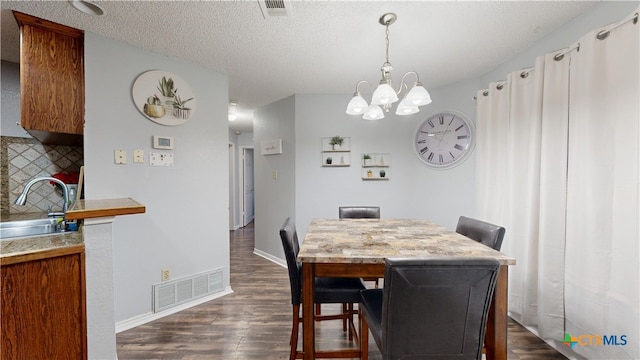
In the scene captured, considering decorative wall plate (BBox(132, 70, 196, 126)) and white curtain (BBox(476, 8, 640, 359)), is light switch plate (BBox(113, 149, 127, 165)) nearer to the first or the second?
decorative wall plate (BBox(132, 70, 196, 126))

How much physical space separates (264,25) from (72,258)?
1.80m

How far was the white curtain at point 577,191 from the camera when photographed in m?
1.32

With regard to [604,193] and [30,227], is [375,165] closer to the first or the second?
[604,193]

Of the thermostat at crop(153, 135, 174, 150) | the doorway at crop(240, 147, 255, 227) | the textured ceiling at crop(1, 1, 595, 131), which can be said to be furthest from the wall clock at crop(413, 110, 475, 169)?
the doorway at crop(240, 147, 255, 227)

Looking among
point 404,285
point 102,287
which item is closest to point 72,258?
point 102,287

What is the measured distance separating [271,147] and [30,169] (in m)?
2.38

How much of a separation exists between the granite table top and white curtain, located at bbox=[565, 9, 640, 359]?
0.71 m

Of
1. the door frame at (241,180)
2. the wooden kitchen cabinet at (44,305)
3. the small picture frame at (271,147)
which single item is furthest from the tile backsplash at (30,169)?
the door frame at (241,180)

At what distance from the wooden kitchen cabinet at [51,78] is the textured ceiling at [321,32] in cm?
12

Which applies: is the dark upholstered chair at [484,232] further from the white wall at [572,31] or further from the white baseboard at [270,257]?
the white baseboard at [270,257]

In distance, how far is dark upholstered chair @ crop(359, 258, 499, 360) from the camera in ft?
2.96

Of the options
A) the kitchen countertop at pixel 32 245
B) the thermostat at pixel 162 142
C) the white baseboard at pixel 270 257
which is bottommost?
the white baseboard at pixel 270 257

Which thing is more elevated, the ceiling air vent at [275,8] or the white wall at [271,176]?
the ceiling air vent at [275,8]

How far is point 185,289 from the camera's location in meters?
2.35
